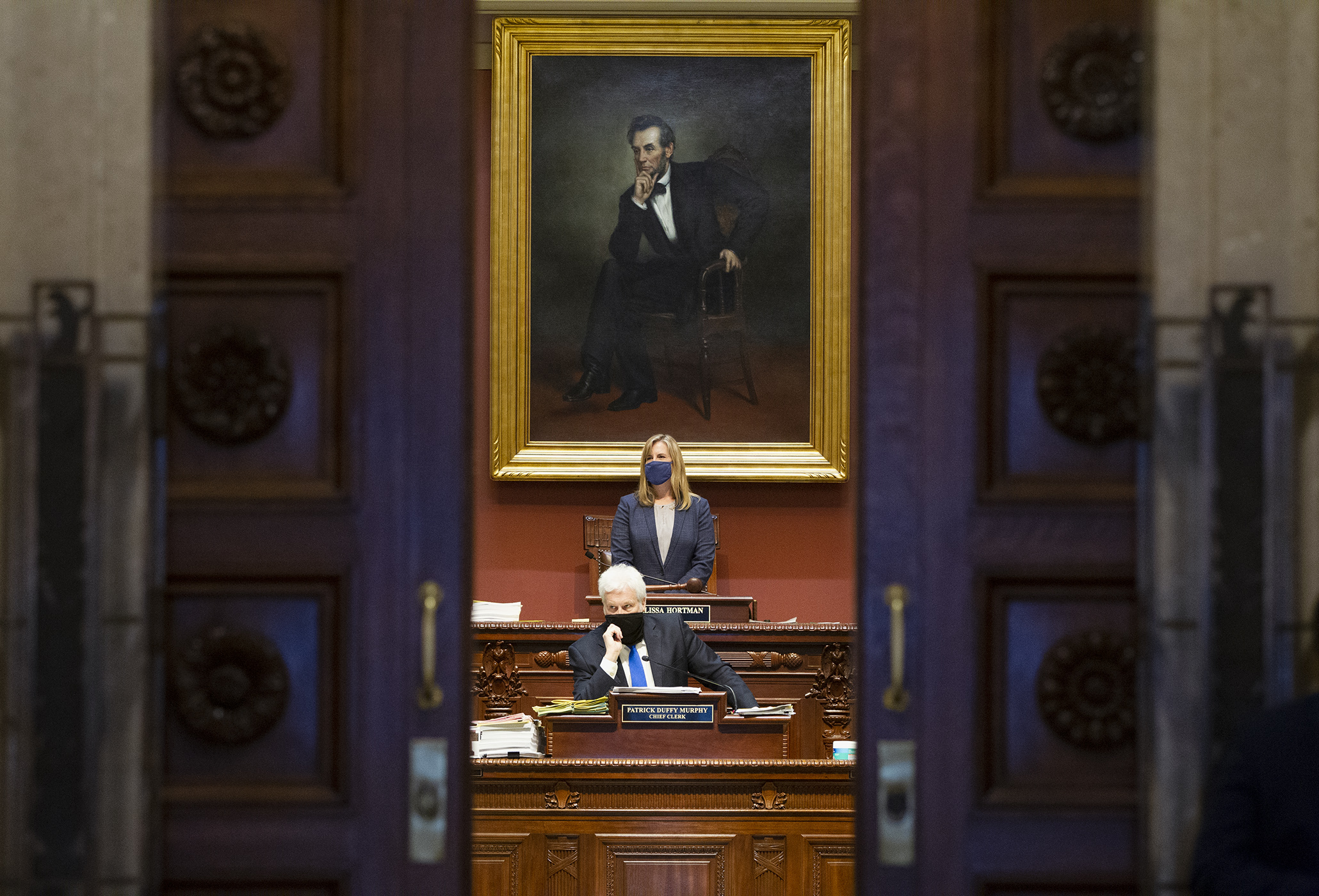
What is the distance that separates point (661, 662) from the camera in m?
4.69

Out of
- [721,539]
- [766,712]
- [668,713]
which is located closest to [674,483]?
[721,539]

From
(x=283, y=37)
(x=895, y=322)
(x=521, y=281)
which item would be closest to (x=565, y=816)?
(x=895, y=322)

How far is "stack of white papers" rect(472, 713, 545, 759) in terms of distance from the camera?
3836 mm

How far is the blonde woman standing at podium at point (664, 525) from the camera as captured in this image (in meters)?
6.70

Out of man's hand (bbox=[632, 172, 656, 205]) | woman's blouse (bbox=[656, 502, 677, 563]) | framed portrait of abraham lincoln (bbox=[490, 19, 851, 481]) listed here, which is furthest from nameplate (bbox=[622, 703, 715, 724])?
man's hand (bbox=[632, 172, 656, 205])

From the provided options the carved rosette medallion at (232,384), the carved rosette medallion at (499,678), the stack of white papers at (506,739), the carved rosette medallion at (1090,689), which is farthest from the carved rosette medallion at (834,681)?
the carved rosette medallion at (232,384)

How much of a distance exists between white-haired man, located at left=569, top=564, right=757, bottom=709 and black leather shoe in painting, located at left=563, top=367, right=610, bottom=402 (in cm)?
288

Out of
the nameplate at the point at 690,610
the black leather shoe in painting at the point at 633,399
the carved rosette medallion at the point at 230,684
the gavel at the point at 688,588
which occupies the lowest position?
the nameplate at the point at 690,610

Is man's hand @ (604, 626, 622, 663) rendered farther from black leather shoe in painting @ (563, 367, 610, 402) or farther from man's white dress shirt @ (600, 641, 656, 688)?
black leather shoe in painting @ (563, 367, 610, 402)

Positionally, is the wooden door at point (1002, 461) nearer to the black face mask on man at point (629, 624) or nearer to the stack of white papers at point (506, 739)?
the stack of white papers at point (506, 739)

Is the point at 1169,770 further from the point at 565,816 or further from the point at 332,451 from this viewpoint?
the point at 565,816

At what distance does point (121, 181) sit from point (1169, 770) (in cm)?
207

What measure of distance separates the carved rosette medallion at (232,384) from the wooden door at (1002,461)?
41.0 inches

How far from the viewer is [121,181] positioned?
2.04 meters
